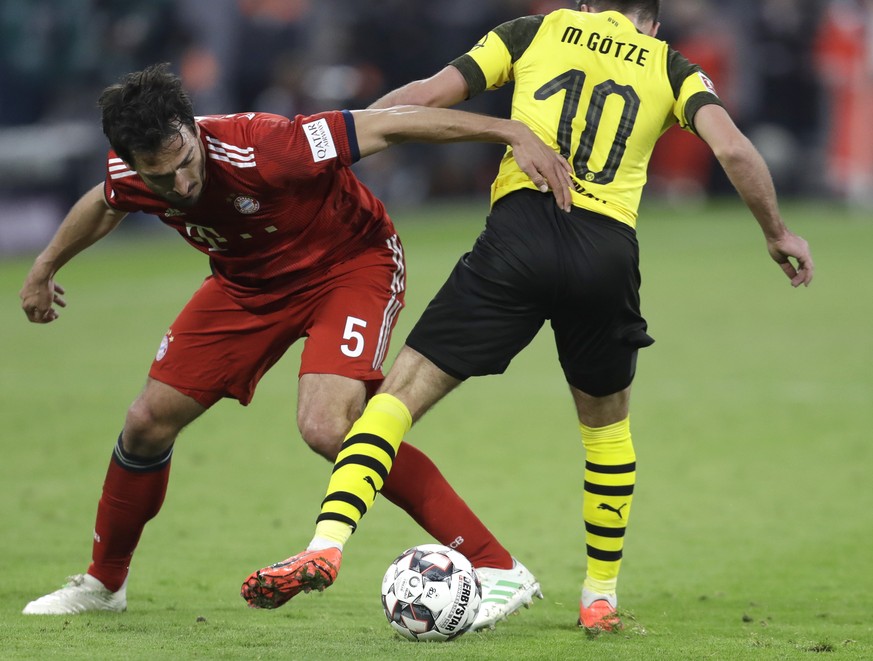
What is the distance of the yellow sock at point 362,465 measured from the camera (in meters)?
4.36

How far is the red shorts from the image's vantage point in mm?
4984

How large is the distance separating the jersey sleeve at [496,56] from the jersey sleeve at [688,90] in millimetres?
519

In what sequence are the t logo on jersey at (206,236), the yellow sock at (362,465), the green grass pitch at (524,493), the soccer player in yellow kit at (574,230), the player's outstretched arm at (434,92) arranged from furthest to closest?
the t logo on jersey at (206,236)
the player's outstretched arm at (434,92)
the green grass pitch at (524,493)
the soccer player in yellow kit at (574,230)
the yellow sock at (362,465)

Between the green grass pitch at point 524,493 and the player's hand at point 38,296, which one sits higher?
the player's hand at point 38,296

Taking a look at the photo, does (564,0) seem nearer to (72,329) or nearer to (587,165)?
(72,329)

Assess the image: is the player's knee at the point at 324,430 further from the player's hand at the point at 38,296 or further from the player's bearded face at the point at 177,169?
the player's hand at the point at 38,296

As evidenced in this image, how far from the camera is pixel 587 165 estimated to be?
15.7ft

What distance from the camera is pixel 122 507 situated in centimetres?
516

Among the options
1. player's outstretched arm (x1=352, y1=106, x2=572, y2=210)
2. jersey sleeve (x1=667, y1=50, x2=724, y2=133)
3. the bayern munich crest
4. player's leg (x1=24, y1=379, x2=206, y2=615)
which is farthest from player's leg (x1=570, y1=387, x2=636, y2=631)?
player's leg (x1=24, y1=379, x2=206, y2=615)

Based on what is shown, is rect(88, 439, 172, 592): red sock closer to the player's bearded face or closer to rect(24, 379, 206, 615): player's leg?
rect(24, 379, 206, 615): player's leg

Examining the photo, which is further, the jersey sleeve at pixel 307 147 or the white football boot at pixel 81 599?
the white football boot at pixel 81 599

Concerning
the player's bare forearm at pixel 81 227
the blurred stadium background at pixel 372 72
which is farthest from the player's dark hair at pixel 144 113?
the blurred stadium background at pixel 372 72

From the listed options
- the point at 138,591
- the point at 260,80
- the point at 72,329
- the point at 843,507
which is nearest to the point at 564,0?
the point at 260,80

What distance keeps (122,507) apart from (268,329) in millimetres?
847
